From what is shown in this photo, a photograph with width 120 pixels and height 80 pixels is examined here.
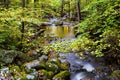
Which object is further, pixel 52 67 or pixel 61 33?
pixel 61 33

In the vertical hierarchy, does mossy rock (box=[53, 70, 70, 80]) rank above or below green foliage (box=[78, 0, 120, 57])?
below

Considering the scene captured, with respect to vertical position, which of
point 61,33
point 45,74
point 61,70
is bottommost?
point 61,33

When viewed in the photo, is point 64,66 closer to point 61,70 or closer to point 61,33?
point 61,70

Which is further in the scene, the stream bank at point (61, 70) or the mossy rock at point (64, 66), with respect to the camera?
the mossy rock at point (64, 66)

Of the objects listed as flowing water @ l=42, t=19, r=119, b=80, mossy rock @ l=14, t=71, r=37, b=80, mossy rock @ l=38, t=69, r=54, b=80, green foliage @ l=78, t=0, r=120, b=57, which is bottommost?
flowing water @ l=42, t=19, r=119, b=80

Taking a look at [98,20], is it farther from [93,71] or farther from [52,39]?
[52,39]

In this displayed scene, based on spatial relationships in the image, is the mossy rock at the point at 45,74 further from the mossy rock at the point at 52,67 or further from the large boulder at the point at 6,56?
the large boulder at the point at 6,56

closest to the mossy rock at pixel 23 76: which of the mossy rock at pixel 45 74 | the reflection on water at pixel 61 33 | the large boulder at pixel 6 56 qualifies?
the mossy rock at pixel 45 74

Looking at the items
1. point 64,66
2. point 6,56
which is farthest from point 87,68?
point 6,56

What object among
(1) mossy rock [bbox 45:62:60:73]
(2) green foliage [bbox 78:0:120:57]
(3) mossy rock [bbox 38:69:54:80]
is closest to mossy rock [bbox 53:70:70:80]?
(3) mossy rock [bbox 38:69:54:80]

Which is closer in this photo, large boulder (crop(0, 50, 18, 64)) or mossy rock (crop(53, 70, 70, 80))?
mossy rock (crop(53, 70, 70, 80))

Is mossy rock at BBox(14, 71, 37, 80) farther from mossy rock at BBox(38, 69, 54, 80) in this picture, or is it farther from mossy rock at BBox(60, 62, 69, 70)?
mossy rock at BBox(60, 62, 69, 70)

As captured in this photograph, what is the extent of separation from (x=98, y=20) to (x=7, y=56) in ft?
18.2

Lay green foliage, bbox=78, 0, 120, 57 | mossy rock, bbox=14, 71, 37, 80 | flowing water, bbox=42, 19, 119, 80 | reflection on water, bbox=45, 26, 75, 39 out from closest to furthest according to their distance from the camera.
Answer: mossy rock, bbox=14, 71, 37, 80 < green foliage, bbox=78, 0, 120, 57 < flowing water, bbox=42, 19, 119, 80 < reflection on water, bbox=45, 26, 75, 39
